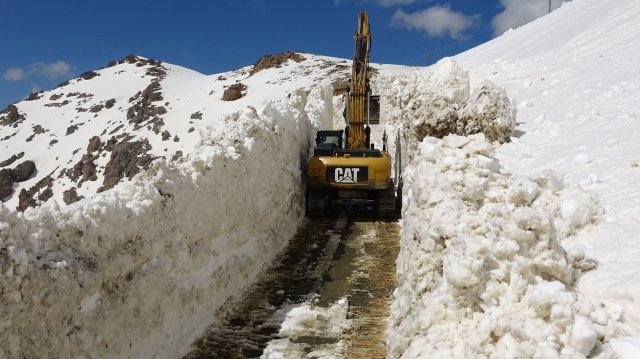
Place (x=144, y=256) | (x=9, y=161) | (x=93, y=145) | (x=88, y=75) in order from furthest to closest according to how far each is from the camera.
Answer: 1. (x=88, y=75)
2. (x=9, y=161)
3. (x=93, y=145)
4. (x=144, y=256)

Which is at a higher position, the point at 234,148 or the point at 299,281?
the point at 234,148

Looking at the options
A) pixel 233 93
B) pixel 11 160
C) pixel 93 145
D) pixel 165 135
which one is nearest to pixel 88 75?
pixel 11 160

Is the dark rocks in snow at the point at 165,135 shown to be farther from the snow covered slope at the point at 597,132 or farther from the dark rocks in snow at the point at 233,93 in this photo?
the snow covered slope at the point at 597,132

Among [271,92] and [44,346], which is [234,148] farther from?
[271,92]

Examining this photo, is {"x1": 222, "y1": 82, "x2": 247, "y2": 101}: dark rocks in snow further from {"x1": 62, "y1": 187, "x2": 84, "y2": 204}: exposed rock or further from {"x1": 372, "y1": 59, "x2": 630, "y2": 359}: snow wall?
{"x1": 372, "y1": 59, "x2": 630, "y2": 359}: snow wall

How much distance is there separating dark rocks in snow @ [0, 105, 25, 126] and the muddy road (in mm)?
66608

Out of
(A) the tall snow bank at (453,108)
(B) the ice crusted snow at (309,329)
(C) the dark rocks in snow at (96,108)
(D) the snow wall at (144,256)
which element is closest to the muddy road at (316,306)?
(B) the ice crusted snow at (309,329)

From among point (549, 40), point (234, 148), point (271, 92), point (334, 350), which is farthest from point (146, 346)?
point (271, 92)

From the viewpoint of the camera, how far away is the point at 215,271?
654cm

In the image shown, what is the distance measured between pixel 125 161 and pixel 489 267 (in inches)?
1689

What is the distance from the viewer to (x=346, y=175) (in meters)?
Result: 11.5

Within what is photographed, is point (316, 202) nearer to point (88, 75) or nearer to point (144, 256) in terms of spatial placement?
point (144, 256)

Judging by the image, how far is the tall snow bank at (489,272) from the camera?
9.99ft

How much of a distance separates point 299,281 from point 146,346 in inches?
127
